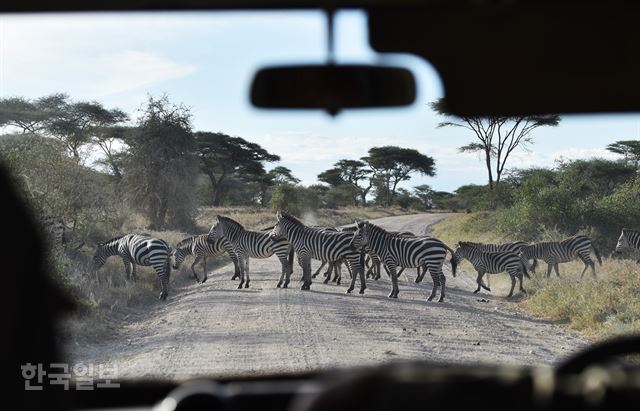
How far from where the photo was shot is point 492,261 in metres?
15.9

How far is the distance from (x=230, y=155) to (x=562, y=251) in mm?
12075

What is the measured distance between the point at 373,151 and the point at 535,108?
29235 mm

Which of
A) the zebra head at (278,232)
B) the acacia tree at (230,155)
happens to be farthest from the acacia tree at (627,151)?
the zebra head at (278,232)

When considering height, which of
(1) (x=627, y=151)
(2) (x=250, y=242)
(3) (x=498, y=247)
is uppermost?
(1) (x=627, y=151)

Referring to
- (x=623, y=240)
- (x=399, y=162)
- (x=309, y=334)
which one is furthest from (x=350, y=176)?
(x=309, y=334)

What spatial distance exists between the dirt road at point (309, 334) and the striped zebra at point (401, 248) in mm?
995

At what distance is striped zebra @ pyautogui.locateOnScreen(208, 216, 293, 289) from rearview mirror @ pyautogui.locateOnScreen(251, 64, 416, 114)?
43.0 ft

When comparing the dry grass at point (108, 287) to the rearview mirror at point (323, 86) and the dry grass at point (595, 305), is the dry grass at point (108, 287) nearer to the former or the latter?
the dry grass at point (595, 305)

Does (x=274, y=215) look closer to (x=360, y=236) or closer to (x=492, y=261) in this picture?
(x=360, y=236)

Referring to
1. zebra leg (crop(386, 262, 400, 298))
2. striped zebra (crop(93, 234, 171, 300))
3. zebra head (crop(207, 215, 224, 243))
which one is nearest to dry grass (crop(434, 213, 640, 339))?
zebra leg (crop(386, 262, 400, 298))

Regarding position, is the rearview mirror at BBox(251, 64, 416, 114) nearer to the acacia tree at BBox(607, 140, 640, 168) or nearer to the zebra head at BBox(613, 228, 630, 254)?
the zebra head at BBox(613, 228, 630, 254)

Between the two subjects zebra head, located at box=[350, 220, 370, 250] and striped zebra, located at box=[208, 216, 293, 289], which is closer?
zebra head, located at box=[350, 220, 370, 250]

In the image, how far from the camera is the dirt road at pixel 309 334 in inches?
293

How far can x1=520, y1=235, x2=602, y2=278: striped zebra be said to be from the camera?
18.4 metres
